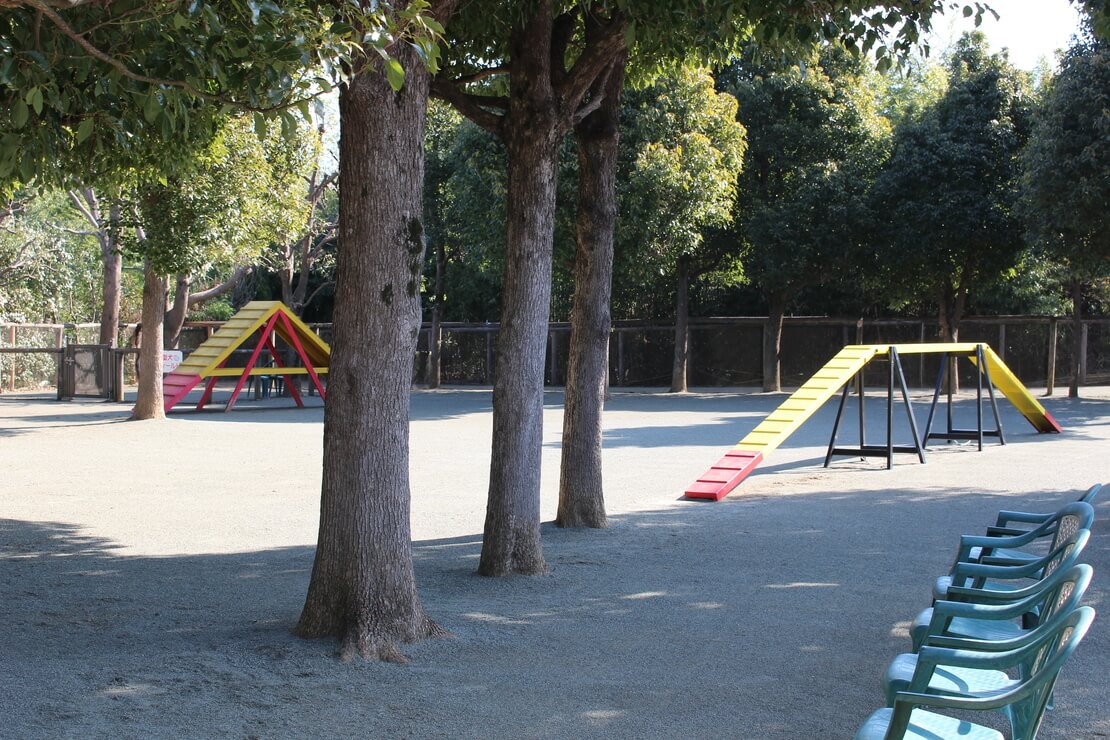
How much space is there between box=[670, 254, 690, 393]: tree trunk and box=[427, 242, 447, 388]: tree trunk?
7.52 metres

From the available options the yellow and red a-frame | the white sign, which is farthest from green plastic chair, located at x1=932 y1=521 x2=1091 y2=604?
the white sign

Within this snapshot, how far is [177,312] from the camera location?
78.5 ft

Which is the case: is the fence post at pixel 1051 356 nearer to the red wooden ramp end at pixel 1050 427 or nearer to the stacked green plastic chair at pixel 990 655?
the red wooden ramp end at pixel 1050 427

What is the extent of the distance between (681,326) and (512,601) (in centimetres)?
2172

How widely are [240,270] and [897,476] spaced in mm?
21059

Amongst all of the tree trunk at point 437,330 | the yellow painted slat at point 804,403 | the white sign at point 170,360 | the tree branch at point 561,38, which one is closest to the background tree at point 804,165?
the tree trunk at point 437,330

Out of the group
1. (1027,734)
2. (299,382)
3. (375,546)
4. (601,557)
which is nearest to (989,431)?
(601,557)

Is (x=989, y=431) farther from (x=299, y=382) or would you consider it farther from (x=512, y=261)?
(x=299, y=382)

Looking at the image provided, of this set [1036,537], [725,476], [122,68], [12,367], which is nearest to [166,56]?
[122,68]

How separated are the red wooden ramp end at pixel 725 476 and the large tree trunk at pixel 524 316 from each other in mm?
3850

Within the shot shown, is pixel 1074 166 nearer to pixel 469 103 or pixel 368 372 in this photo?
pixel 469 103

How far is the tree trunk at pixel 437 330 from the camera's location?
32312mm

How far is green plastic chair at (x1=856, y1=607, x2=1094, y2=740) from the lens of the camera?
3064 millimetres

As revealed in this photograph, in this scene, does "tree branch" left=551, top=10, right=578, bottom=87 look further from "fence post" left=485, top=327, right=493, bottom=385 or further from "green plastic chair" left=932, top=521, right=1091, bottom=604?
"fence post" left=485, top=327, right=493, bottom=385
